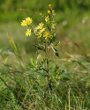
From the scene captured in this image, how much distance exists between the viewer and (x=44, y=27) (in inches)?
157

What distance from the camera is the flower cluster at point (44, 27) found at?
394 centimetres

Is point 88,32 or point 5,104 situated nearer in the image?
point 5,104

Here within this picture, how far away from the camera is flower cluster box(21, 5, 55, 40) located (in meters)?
3.94

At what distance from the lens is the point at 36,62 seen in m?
4.04

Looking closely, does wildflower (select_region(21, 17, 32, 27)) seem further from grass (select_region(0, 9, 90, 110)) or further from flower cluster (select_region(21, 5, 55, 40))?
grass (select_region(0, 9, 90, 110))

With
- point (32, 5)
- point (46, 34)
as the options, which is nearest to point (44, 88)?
point (46, 34)

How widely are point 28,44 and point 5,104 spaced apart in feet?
25.2

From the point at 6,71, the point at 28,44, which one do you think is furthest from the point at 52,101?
the point at 28,44

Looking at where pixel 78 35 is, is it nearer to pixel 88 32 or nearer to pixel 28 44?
pixel 88 32

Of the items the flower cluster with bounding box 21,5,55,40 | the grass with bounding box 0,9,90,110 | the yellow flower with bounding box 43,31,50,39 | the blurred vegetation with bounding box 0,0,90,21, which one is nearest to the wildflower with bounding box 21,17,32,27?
the flower cluster with bounding box 21,5,55,40

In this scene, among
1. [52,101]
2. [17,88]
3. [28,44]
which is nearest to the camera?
[52,101]

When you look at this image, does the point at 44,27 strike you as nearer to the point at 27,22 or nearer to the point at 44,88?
A: the point at 27,22

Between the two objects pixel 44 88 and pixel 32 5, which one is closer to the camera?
pixel 44 88

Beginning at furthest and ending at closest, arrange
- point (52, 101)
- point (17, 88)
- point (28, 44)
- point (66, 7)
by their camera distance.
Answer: point (66, 7) → point (28, 44) → point (17, 88) → point (52, 101)
